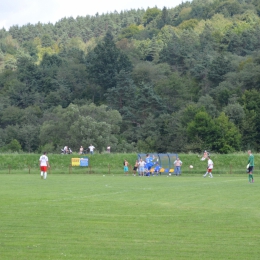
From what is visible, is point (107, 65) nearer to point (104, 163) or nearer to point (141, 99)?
Answer: point (141, 99)

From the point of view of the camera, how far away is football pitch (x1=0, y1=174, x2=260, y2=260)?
41.5 ft

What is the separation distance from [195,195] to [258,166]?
38.3 m

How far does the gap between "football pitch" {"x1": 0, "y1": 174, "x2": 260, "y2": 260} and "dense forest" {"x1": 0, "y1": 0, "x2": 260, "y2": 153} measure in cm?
6993

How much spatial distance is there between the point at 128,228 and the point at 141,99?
10345 centimetres

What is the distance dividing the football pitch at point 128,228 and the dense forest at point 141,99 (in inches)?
2753

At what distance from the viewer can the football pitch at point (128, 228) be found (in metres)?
12.7

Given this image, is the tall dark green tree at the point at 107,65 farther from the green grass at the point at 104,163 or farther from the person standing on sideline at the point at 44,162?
the person standing on sideline at the point at 44,162

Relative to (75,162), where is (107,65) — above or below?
above

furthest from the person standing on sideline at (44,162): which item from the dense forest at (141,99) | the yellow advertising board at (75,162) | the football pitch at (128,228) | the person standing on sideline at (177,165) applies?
the dense forest at (141,99)

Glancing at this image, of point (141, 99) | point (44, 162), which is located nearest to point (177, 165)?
point (44, 162)

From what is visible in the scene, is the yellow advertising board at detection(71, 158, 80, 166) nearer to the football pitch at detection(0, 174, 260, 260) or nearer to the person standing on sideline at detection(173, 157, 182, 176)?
the person standing on sideline at detection(173, 157, 182, 176)

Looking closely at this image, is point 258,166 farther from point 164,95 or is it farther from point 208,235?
point 164,95

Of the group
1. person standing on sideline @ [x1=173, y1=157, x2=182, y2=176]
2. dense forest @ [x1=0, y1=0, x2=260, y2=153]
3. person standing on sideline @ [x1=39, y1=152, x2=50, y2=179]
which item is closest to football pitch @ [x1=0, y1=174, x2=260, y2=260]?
person standing on sideline @ [x1=39, y1=152, x2=50, y2=179]

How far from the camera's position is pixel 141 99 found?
119 meters
